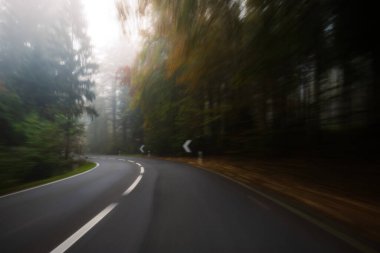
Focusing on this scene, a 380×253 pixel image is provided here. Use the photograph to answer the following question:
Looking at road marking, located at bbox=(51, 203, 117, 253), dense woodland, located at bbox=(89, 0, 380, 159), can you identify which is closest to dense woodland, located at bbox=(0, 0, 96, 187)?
dense woodland, located at bbox=(89, 0, 380, 159)

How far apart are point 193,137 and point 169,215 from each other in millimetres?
17673

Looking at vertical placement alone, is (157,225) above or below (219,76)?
below

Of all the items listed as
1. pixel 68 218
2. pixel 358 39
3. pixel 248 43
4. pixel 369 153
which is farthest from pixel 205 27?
pixel 369 153

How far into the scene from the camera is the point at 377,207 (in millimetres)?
5316

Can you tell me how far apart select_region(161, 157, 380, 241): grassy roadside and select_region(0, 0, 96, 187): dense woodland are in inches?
352

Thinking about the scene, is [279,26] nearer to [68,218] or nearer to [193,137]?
[68,218]

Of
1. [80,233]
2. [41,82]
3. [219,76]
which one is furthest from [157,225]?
[41,82]

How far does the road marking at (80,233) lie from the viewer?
367 cm

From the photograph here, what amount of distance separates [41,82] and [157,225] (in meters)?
18.0

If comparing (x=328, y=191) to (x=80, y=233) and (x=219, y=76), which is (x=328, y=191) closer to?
(x=219, y=76)

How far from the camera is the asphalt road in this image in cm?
371

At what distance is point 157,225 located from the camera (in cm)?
465

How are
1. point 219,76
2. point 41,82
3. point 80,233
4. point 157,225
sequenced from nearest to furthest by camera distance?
point 80,233 < point 157,225 < point 219,76 < point 41,82

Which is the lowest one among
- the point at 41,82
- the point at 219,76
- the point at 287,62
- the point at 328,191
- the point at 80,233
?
the point at 80,233
